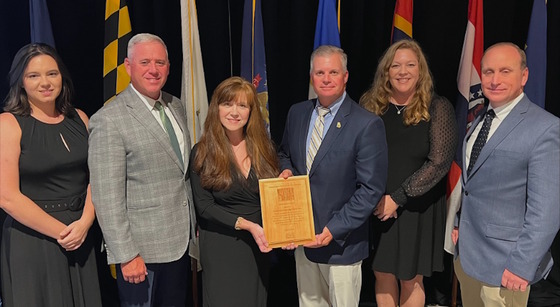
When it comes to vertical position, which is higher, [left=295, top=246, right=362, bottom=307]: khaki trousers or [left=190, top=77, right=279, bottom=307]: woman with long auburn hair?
[left=190, top=77, right=279, bottom=307]: woman with long auburn hair

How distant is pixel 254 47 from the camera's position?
3.46 meters

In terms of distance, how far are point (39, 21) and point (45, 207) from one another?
1441 mm

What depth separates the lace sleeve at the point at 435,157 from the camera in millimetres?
2594

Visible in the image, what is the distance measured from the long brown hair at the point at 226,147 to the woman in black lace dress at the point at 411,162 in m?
0.74

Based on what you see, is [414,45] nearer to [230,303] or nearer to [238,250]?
[238,250]

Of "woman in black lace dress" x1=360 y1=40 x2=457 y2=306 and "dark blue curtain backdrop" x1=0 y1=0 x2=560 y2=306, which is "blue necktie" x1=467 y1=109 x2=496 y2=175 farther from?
"dark blue curtain backdrop" x1=0 y1=0 x2=560 y2=306

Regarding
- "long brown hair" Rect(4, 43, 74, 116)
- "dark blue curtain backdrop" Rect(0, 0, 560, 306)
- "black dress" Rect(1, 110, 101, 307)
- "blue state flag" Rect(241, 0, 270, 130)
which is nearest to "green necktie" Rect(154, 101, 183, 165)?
"black dress" Rect(1, 110, 101, 307)

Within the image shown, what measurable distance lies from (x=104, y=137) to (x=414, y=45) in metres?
1.76

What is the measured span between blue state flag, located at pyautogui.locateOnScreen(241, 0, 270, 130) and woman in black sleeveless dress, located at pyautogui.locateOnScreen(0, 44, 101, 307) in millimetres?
1397

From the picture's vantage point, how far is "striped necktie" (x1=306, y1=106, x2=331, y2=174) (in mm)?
2445

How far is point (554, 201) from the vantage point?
201 cm

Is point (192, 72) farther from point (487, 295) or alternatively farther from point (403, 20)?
point (487, 295)

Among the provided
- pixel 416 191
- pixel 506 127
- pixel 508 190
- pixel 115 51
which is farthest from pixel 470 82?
pixel 115 51

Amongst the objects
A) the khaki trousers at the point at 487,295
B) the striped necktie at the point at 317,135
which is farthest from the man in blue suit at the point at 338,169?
the khaki trousers at the point at 487,295
